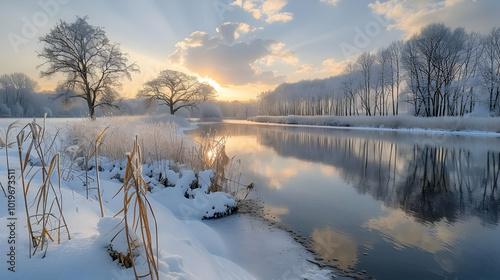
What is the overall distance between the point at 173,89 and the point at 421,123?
3190 cm

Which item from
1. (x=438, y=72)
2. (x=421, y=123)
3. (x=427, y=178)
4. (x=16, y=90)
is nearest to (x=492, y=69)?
(x=438, y=72)

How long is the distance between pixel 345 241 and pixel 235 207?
2.18m

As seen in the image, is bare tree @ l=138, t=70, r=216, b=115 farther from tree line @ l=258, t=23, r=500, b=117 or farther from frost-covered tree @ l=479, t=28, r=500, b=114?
frost-covered tree @ l=479, t=28, r=500, b=114

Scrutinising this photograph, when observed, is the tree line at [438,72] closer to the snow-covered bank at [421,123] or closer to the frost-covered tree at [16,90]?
the snow-covered bank at [421,123]

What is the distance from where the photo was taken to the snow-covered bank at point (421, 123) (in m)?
21.7

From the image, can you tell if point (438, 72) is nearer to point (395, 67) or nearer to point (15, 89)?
point (395, 67)

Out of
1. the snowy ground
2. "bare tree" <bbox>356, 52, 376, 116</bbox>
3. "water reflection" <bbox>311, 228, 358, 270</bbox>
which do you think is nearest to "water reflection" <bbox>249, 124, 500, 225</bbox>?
"water reflection" <bbox>311, 228, 358, 270</bbox>

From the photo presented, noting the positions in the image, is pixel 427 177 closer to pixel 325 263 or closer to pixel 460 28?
pixel 325 263

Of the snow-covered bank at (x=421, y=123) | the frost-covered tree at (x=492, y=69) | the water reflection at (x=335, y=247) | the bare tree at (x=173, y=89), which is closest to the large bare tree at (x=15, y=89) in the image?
the bare tree at (x=173, y=89)

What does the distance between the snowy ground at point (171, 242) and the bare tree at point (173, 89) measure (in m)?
30.8

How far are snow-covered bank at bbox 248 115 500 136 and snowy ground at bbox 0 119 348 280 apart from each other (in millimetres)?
26330

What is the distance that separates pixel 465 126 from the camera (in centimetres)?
2272

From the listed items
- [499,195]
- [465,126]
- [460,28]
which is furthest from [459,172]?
[460,28]

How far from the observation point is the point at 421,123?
2608cm
